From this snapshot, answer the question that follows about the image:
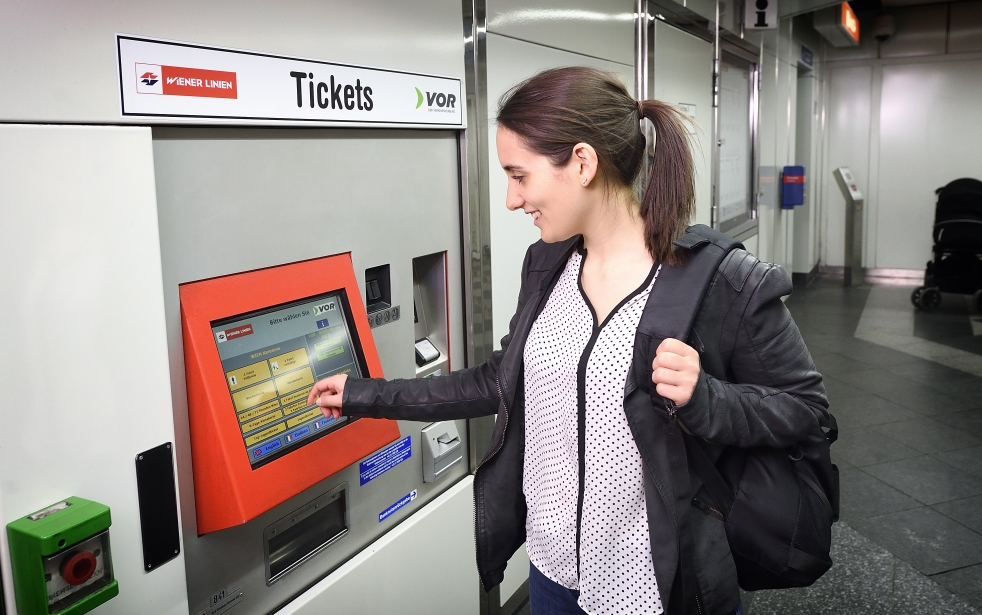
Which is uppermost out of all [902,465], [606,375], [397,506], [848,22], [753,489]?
[848,22]

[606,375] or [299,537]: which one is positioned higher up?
[606,375]

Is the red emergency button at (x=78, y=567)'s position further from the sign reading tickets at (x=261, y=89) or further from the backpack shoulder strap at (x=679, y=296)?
the backpack shoulder strap at (x=679, y=296)

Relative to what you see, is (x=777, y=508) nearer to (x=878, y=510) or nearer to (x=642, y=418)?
(x=642, y=418)

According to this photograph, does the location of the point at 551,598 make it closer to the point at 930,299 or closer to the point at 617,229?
the point at 617,229

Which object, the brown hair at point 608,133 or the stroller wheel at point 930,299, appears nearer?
the brown hair at point 608,133

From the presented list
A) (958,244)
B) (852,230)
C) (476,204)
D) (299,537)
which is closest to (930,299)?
(958,244)

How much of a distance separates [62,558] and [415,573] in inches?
46.2

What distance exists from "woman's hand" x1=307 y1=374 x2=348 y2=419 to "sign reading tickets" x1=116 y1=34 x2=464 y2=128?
555 mm

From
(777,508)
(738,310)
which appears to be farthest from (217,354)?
(777,508)

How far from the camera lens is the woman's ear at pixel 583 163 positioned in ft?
4.94

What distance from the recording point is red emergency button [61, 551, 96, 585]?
3.91ft

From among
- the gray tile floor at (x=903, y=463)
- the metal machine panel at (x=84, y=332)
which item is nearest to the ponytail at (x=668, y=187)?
the metal machine panel at (x=84, y=332)

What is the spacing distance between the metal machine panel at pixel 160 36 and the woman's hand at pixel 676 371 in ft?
3.17

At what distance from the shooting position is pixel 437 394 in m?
1.77
